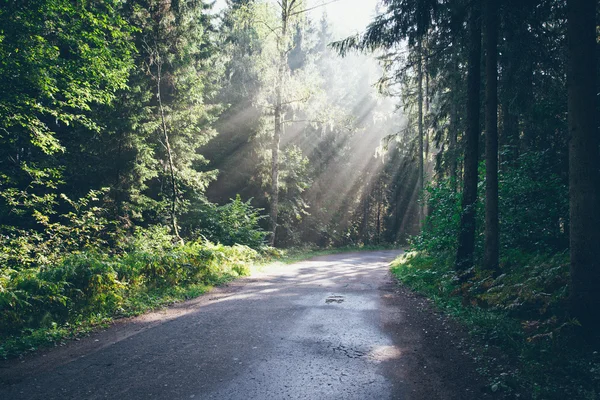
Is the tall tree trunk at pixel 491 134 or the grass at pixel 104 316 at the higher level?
the tall tree trunk at pixel 491 134

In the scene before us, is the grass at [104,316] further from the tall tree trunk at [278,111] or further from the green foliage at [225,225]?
the tall tree trunk at [278,111]

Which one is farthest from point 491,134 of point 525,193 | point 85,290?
point 85,290

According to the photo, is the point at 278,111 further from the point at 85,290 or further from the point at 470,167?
the point at 85,290

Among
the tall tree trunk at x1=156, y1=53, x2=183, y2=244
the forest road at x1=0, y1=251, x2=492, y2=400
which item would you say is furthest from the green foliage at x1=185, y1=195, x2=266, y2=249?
the forest road at x1=0, y1=251, x2=492, y2=400

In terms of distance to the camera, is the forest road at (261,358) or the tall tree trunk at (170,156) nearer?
the forest road at (261,358)

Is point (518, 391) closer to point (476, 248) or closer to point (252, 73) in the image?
point (476, 248)

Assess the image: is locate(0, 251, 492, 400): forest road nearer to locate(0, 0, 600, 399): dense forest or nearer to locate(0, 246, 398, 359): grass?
locate(0, 246, 398, 359): grass

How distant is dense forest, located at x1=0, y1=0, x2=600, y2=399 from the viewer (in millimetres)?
5082

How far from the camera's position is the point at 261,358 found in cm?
494

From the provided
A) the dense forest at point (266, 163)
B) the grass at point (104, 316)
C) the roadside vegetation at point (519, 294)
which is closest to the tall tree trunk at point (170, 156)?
the dense forest at point (266, 163)

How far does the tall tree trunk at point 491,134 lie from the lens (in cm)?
826

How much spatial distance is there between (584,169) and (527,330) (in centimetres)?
248

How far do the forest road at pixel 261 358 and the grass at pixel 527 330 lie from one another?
0.39m

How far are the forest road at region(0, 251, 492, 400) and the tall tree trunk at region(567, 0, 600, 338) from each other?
75.7 inches
